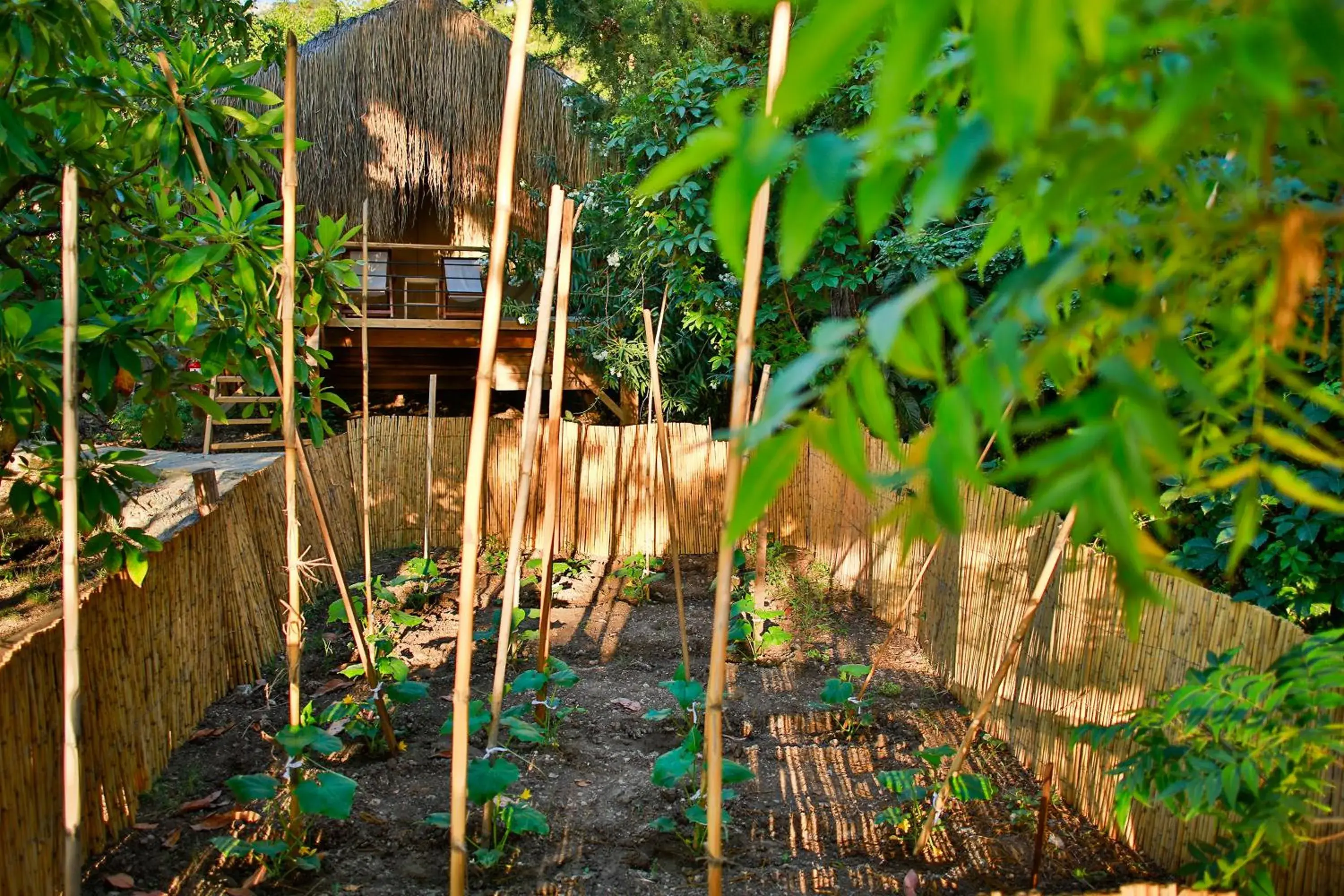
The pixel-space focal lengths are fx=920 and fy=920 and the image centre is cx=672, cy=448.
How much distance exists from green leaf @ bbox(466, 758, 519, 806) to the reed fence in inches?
Result: 39.3

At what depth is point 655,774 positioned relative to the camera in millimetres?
2703

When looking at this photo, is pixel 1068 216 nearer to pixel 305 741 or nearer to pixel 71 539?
pixel 71 539

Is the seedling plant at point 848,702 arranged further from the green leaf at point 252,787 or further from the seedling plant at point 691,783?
the green leaf at point 252,787

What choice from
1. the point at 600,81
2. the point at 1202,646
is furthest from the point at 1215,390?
the point at 600,81

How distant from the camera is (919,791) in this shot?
3109 mm

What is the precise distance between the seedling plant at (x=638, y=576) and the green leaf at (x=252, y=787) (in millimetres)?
3338

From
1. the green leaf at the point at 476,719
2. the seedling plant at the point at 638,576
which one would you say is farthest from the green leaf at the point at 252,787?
the seedling plant at the point at 638,576

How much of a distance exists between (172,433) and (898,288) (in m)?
4.66

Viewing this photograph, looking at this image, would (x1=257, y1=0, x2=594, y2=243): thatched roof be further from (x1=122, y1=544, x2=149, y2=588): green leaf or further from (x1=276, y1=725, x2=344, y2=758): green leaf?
(x1=276, y1=725, x2=344, y2=758): green leaf

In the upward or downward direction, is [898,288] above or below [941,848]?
above

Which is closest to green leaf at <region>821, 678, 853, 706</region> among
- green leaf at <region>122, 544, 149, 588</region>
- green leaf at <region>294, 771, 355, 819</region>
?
green leaf at <region>294, 771, 355, 819</region>

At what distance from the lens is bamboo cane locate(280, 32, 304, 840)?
7.32 ft

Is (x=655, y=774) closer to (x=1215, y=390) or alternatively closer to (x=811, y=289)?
(x=1215, y=390)

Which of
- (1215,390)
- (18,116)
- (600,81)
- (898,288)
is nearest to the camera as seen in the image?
(1215,390)
